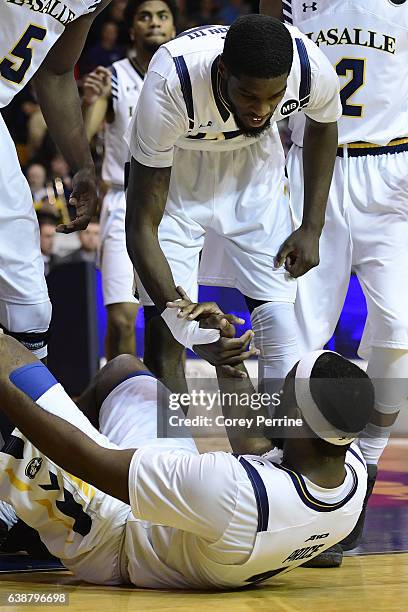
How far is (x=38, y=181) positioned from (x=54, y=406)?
7.18 metres

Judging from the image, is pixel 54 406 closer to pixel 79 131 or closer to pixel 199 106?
pixel 199 106

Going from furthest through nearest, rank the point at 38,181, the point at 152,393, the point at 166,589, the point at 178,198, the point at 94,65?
the point at 94,65, the point at 38,181, the point at 178,198, the point at 152,393, the point at 166,589

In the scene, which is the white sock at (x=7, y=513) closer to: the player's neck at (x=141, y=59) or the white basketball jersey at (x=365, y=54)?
the white basketball jersey at (x=365, y=54)

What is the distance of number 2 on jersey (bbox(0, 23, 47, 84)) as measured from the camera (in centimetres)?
451

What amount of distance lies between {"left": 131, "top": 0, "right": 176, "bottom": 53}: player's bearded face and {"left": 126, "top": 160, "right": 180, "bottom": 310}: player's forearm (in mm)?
3092

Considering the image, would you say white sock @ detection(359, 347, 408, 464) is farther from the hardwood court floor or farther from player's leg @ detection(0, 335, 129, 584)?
player's leg @ detection(0, 335, 129, 584)

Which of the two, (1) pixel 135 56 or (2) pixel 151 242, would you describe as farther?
(1) pixel 135 56

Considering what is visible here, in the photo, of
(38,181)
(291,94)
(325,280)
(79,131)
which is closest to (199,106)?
(291,94)

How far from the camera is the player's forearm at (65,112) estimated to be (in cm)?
490

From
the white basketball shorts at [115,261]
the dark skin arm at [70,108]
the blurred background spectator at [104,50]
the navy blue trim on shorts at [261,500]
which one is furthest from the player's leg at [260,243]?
the blurred background spectator at [104,50]

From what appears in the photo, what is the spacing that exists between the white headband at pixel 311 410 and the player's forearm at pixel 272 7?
2506 mm

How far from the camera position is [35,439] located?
3324 mm

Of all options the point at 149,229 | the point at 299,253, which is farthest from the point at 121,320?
the point at 149,229

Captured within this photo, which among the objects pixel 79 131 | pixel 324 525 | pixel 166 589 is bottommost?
pixel 166 589
